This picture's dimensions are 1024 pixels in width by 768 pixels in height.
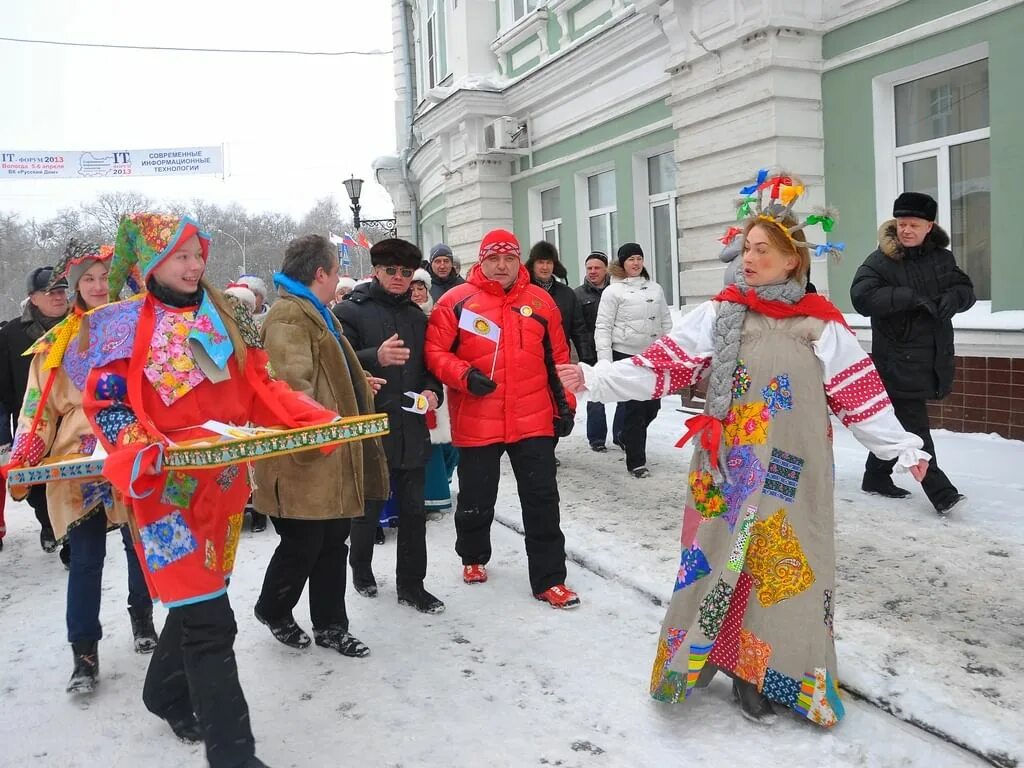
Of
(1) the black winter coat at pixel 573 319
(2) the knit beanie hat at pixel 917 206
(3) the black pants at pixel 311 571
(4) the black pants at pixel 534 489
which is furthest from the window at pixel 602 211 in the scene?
(3) the black pants at pixel 311 571

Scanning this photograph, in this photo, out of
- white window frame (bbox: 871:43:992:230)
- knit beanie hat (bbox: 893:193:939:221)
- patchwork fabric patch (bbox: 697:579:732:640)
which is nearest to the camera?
patchwork fabric patch (bbox: 697:579:732:640)

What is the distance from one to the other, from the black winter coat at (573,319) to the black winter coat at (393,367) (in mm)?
2753

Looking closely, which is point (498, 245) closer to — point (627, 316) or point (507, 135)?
point (627, 316)

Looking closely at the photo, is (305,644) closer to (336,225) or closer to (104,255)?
(104,255)

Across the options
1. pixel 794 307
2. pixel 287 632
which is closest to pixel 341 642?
pixel 287 632

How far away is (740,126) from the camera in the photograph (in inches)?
356

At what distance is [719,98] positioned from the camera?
9258 mm

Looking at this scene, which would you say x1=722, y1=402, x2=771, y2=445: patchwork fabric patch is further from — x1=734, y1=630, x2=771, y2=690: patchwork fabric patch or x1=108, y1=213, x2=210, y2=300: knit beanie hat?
x1=108, y1=213, x2=210, y2=300: knit beanie hat

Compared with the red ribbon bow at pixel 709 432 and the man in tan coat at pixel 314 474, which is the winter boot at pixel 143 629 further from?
the red ribbon bow at pixel 709 432

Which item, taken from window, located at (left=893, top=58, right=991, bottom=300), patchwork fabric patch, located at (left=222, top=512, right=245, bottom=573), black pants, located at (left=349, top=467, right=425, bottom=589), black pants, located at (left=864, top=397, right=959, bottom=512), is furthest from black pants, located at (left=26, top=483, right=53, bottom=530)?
window, located at (left=893, top=58, right=991, bottom=300)

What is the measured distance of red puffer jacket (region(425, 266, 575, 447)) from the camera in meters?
4.40

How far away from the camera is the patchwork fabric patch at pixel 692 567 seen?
3080 mm

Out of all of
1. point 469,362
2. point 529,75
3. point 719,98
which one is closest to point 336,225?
point 529,75

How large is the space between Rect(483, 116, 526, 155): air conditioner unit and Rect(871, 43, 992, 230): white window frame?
6711 mm
